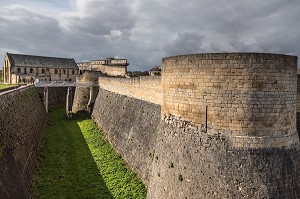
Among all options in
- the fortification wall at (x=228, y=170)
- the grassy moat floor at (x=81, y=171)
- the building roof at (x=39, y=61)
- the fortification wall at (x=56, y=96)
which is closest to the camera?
the fortification wall at (x=228, y=170)

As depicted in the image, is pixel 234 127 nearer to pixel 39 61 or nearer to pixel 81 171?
pixel 81 171

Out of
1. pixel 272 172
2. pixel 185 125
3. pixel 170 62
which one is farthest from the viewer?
pixel 170 62

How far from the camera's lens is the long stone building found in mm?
53750

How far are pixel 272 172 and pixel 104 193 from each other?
303 inches

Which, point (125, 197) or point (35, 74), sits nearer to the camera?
point (125, 197)

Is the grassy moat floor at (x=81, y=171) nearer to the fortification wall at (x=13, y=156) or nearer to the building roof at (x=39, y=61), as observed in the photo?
the fortification wall at (x=13, y=156)

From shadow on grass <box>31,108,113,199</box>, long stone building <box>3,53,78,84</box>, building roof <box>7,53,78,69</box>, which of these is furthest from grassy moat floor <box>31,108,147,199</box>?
building roof <box>7,53,78,69</box>

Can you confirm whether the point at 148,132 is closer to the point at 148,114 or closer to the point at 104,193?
the point at 148,114

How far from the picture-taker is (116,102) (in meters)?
22.6

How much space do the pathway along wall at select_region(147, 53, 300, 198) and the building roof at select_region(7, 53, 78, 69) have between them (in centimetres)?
5397

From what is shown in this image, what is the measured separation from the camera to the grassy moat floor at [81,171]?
12.5m

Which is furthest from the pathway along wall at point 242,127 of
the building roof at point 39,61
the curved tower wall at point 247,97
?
the building roof at point 39,61

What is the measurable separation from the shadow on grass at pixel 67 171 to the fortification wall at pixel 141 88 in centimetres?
490

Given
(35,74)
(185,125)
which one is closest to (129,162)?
(185,125)
